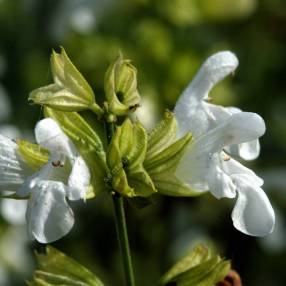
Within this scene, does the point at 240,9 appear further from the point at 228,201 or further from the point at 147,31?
the point at 228,201

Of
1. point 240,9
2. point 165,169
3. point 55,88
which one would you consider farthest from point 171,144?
point 240,9

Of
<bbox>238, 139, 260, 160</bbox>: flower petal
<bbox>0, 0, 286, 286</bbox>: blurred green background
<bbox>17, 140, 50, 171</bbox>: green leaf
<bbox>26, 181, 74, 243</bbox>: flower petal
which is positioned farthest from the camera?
<bbox>0, 0, 286, 286</bbox>: blurred green background

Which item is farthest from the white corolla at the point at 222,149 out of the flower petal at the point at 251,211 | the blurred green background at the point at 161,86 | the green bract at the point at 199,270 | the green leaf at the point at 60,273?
the blurred green background at the point at 161,86

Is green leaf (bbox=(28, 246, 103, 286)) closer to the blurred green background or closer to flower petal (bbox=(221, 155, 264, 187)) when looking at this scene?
flower petal (bbox=(221, 155, 264, 187))

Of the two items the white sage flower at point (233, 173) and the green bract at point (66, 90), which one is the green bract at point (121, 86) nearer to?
the green bract at point (66, 90)

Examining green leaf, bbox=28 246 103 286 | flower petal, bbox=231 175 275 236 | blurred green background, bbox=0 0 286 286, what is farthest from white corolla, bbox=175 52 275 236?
blurred green background, bbox=0 0 286 286

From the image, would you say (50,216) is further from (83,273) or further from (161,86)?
(161,86)
